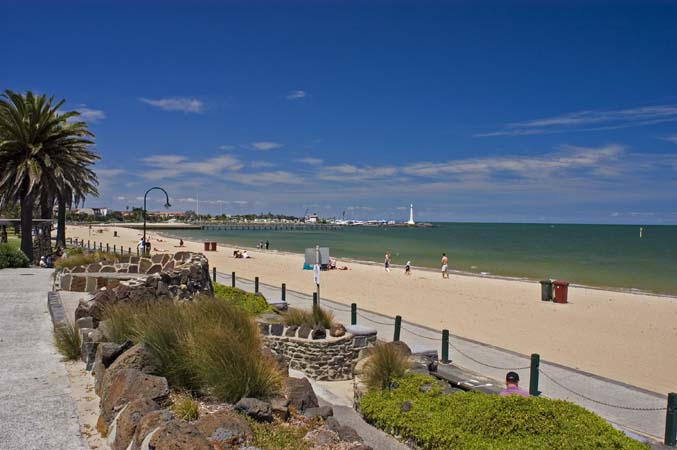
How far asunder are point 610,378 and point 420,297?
1302cm

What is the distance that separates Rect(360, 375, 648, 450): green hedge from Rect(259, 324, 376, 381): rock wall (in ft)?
9.31

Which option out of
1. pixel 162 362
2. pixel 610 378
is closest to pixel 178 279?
pixel 162 362

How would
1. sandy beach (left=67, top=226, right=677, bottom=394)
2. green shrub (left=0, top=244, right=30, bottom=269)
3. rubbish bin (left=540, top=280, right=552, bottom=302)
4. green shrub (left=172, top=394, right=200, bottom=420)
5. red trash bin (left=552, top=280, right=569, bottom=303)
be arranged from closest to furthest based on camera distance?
green shrub (left=172, top=394, right=200, bottom=420) < sandy beach (left=67, top=226, right=677, bottom=394) < green shrub (left=0, top=244, right=30, bottom=269) < red trash bin (left=552, top=280, right=569, bottom=303) < rubbish bin (left=540, top=280, right=552, bottom=302)

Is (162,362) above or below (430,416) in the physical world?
above

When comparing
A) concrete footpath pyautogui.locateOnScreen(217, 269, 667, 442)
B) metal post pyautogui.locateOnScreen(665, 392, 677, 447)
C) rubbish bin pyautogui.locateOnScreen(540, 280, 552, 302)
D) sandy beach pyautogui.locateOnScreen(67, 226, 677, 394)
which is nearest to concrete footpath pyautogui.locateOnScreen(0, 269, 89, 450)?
concrete footpath pyautogui.locateOnScreen(217, 269, 667, 442)

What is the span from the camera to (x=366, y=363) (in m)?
9.30

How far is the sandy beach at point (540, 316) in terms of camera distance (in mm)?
13280

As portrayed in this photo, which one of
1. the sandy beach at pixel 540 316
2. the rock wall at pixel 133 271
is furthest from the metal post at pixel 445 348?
the rock wall at pixel 133 271

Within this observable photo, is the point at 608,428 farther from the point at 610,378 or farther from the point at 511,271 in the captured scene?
the point at 511,271

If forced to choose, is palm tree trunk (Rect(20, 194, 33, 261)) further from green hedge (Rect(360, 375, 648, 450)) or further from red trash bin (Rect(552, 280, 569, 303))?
red trash bin (Rect(552, 280, 569, 303))

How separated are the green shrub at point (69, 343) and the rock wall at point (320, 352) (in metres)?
3.64

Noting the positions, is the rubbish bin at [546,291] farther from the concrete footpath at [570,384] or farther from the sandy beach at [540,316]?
the concrete footpath at [570,384]

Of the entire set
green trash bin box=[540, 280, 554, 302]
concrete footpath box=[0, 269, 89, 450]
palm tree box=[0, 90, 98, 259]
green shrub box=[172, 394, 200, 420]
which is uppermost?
palm tree box=[0, 90, 98, 259]

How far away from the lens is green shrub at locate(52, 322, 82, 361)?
26.0 feet
